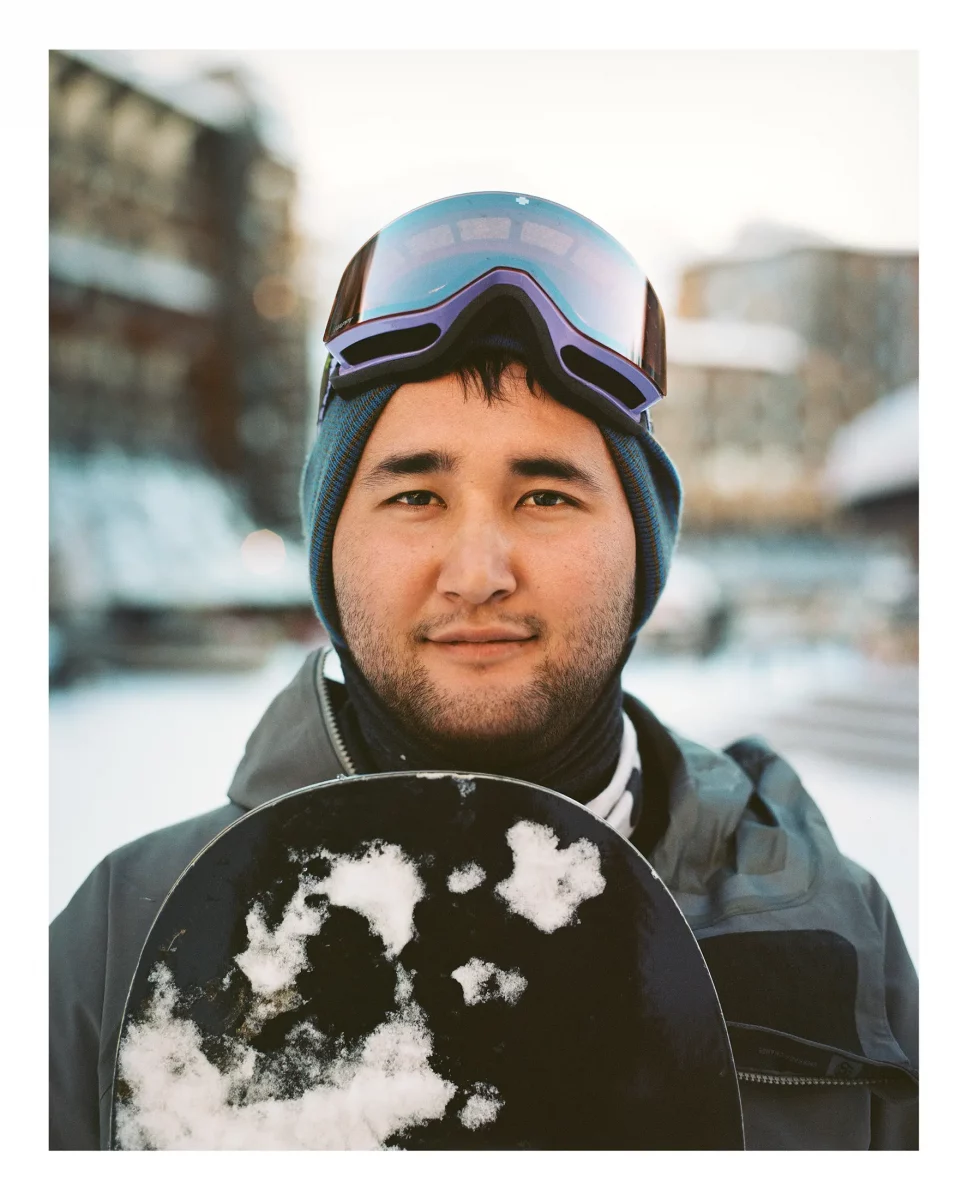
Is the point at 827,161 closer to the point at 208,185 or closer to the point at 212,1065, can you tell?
the point at 212,1065

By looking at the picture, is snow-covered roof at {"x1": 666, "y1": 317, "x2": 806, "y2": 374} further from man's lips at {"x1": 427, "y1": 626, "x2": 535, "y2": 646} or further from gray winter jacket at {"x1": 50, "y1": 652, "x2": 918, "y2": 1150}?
gray winter jacket at {"x1": 50, "y1": 652, "x2": 918, "y2": 1150}

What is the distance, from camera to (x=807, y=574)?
275 centimetres

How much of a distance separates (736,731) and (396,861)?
7.12ft

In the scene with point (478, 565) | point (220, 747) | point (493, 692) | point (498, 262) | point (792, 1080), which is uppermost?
point (498, 262)

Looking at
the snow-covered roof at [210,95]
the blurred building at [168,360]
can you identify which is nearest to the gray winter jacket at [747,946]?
the blurred building at [168,360]

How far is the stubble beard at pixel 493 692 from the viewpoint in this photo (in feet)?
4.20

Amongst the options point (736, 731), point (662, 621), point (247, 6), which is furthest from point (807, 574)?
point (247, 6)

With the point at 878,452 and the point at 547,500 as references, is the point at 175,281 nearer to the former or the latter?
the point at 878,452

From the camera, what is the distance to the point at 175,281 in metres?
3.97

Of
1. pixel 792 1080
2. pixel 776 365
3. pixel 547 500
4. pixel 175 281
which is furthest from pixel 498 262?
pixel 175 281

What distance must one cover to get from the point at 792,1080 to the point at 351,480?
3.79 feet

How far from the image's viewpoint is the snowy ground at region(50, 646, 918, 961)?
5.19 feet

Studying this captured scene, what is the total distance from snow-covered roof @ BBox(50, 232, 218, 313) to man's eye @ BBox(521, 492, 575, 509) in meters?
1.13

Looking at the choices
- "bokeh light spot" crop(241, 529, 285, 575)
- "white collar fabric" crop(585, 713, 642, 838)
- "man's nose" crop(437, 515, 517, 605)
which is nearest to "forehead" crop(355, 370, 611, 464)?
"man's nose" crop(437, 515, 517, 605)
